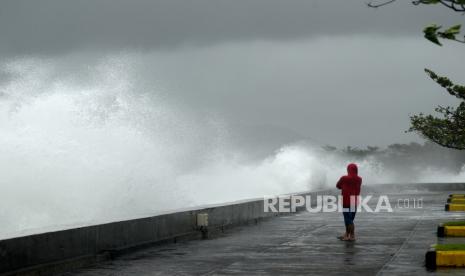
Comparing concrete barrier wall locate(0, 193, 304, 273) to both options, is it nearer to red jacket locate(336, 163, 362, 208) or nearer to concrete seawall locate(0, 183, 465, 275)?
concrete seawall locate(0, 183, 465, 275)

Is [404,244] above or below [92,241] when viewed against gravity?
below

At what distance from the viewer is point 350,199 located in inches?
671

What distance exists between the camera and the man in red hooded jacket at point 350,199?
661 inches

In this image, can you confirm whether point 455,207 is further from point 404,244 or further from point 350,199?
point 404,244

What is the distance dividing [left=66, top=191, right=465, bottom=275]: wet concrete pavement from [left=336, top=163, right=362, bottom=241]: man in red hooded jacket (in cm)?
27

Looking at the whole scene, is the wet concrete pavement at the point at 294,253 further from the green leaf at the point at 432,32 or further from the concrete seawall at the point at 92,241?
the green leaf at the point at 432,32

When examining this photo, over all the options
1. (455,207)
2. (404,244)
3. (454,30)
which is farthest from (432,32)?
(455,207)

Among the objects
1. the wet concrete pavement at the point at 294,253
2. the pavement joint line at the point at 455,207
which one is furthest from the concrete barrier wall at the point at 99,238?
the pavement joint line at the point at 455,207

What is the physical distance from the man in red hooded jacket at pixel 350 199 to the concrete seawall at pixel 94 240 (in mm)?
3135

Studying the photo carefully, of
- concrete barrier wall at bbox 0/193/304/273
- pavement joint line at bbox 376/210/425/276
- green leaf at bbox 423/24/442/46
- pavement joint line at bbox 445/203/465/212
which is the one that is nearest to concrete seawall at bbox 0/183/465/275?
concrete barrier wall at bbox 0/193/304/273

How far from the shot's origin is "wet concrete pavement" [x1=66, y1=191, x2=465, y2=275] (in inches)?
472

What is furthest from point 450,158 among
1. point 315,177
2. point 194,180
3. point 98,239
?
point 98,239

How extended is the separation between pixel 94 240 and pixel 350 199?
5774 millimetres

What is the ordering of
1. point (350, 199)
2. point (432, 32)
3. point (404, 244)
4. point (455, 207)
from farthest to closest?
1. point (455, 207)
2. point (350, 199)
3. point (404, 244)
4. point (432, 32)
